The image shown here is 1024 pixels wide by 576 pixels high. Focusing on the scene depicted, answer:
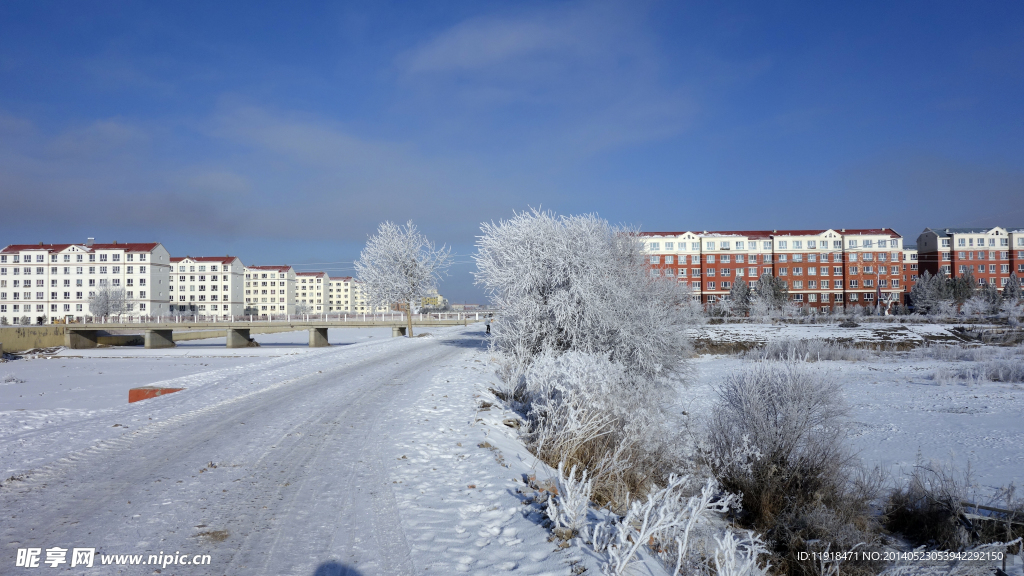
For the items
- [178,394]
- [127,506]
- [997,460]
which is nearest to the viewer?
[127,506]

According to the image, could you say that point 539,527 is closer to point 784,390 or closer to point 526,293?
point 784,390

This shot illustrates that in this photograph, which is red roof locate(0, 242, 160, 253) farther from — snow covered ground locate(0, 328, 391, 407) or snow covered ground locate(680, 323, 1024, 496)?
snow covered ground locate(680, 323, 1024, 496)

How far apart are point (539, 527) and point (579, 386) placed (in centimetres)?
396

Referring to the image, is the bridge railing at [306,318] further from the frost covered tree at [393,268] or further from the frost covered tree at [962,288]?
the frost covered tree at [962,288]

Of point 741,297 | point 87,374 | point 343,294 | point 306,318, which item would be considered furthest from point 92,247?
point 741,297

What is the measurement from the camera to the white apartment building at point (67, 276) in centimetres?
8331

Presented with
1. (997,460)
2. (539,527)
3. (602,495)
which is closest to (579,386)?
(602,495)

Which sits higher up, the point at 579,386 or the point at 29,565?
the point at 579,386

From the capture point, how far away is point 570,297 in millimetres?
17578

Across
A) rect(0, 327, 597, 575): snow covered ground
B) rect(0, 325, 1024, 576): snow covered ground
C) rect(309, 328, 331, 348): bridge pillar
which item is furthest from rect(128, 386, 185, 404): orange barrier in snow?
rect(309, 328, 331, 348): bridge pillar

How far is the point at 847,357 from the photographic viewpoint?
3709 cm

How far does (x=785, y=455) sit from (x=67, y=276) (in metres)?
108

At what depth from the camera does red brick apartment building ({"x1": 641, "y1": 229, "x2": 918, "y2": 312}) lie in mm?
79000

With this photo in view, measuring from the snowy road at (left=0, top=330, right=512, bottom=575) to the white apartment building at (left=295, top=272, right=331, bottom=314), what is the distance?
14098cm
